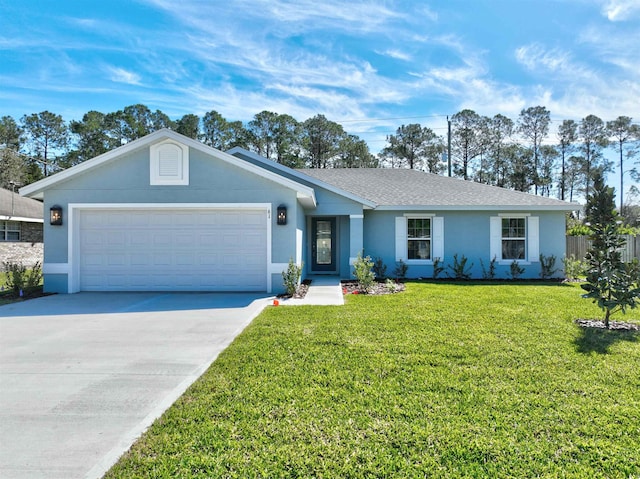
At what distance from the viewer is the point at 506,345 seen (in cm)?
514

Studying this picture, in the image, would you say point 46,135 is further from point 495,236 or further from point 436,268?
point 495,236

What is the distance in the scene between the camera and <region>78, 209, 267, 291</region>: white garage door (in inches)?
388

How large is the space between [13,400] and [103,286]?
23.0ft

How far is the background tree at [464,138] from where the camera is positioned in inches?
1416

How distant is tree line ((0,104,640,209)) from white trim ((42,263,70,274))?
2494cm

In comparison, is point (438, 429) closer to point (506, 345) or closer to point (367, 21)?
point (506, 345)

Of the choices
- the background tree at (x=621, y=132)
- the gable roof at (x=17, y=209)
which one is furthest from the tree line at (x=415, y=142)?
the gable roof at (x=17, y=209)

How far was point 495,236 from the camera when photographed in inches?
510

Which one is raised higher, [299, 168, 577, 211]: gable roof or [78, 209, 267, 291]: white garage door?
[299, 168, 577, 211]: gable roof

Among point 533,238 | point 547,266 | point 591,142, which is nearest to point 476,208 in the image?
point 533,238

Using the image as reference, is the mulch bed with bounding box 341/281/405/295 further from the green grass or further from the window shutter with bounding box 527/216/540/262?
the window shutter with bounding box 527/216/540/262

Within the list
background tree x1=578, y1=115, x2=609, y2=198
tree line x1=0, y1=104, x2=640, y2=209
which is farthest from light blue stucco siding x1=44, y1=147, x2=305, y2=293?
background tree x1=578, y1=115, x2=609, y2=198

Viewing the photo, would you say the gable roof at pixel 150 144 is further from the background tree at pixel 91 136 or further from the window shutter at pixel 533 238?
the background tree at pixel 91 136

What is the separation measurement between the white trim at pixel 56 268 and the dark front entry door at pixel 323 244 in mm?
7558
